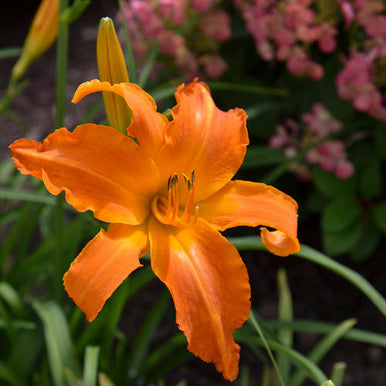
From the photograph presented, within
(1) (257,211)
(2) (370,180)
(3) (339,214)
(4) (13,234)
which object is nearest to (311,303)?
(3) (339,214)

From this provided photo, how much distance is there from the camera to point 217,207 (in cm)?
92

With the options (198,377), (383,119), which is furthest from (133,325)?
(383,119)

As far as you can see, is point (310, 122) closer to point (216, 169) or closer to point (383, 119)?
point (383, 119)

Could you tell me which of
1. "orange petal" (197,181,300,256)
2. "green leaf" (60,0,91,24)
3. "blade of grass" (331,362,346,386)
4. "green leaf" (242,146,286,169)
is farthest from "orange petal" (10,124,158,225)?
"green leaf" (242,146,286,169)

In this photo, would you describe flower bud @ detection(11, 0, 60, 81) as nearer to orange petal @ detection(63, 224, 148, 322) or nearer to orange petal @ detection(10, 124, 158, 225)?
orange petal @ detection(10, 124, 158, 225)

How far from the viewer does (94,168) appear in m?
0.82

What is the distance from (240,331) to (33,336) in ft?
1.60

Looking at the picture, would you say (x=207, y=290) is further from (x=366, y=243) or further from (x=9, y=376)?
(x=366, y=243)

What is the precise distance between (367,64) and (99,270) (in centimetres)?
114

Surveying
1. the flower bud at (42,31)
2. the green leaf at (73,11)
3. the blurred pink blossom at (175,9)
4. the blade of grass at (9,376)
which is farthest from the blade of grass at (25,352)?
the blurred pink blossom at (175,9)

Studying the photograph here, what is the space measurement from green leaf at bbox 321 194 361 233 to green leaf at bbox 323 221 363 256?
0.02 meters

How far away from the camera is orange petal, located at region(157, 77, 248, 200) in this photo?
90cm

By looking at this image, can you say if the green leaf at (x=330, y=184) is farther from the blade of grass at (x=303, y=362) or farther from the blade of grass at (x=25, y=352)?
the blade of grass at (x=25, y=352)

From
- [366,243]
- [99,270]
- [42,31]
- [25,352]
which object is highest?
[42,31]
